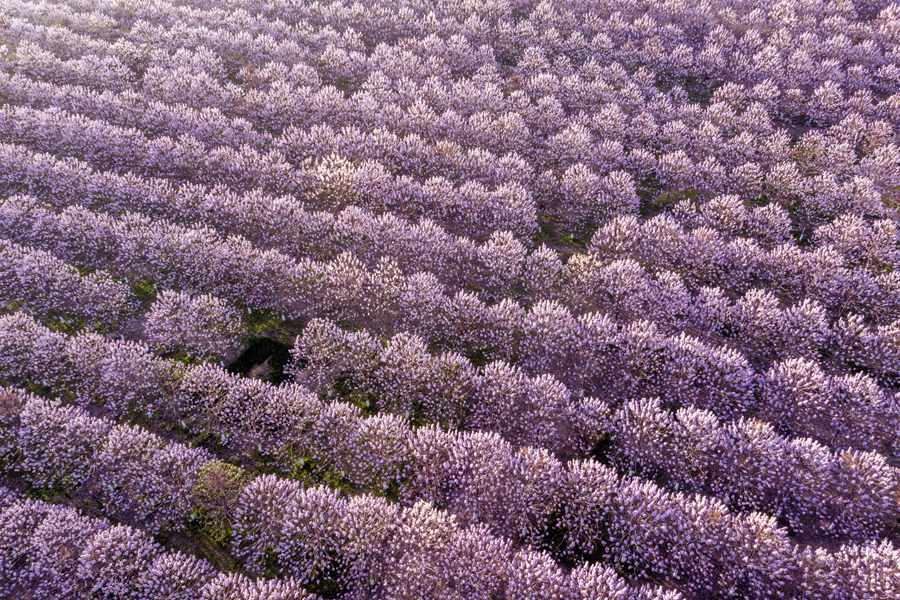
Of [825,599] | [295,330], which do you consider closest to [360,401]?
[295,330]

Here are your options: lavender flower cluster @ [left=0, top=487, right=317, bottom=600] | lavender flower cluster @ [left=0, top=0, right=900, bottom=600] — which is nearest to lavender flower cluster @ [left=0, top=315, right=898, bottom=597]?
lavender flower cluster @ [left=0, top=0, right=900, bottom=600]

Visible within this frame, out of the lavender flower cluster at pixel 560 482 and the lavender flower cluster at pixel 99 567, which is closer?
the lavender flower cluster at pixel 99 567

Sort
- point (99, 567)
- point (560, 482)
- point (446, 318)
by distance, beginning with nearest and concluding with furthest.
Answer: point (99, 567) < point (560, 482) < point (446, 318)

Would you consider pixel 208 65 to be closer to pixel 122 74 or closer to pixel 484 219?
pixel 122 74

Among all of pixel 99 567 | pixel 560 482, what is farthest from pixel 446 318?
pixel 99 567

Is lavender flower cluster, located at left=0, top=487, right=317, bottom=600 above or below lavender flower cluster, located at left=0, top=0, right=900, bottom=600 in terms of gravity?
below

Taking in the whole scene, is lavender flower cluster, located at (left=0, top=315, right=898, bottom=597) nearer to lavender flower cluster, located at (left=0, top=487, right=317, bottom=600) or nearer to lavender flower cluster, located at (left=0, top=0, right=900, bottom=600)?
lavender flower cluster, located at (left=0, top=0, right=900, bottom=600)

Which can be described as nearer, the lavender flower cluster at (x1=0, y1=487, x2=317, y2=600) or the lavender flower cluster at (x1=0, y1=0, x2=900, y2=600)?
the lavender flower cluster at (x1=0, y1=487, x2=317, y2=600)

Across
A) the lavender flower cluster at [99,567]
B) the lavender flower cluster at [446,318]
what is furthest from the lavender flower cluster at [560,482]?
the lavender flower cluster at [99,567]

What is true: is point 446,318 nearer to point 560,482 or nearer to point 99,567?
point 560,482

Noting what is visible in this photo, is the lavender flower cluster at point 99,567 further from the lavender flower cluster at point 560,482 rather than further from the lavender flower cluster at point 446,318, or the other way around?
the lavender flower cluster at point 560,482
